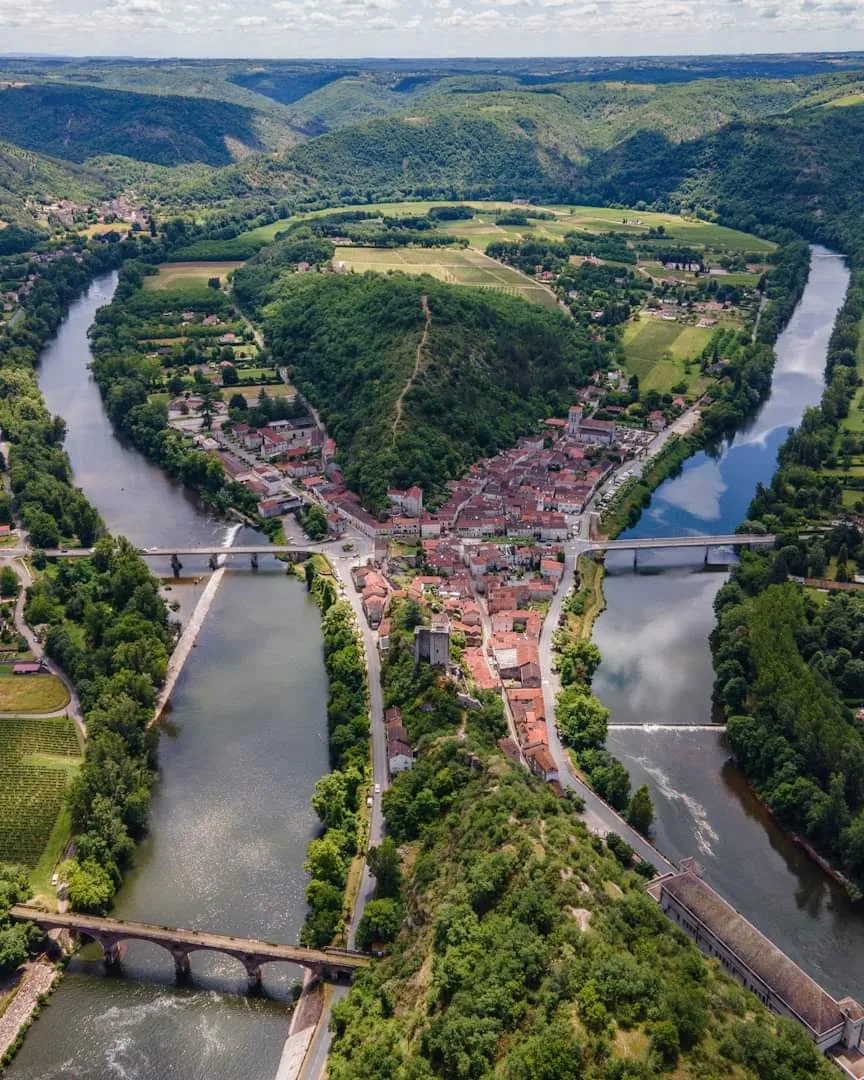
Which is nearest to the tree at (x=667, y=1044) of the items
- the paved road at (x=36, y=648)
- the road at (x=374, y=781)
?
the road at (x=374, y=781)

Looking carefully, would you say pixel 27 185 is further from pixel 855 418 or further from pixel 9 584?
pixel 855 418

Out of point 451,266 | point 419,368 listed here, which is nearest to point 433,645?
point 419,368

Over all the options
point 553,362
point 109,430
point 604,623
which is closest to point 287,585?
point 604,623

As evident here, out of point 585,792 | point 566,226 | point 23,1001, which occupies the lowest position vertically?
point 23,1001

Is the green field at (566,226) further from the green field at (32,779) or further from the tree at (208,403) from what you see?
the green field at (32,779)

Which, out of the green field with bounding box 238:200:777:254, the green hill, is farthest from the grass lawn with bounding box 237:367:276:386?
the green hill
